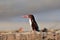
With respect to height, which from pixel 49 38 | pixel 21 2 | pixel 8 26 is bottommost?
pixel 49 38

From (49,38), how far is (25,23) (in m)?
0.67

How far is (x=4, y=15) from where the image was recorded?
2186 millimetres

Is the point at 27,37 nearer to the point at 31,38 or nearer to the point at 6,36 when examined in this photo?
the point at 31,38

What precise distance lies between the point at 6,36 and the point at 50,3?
71 cm

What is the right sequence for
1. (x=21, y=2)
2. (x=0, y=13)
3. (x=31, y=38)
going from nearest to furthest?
(x=31, y=38)
(x=21, y=2)
(x=0, y=13)

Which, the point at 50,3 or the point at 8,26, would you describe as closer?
the point at 50,3

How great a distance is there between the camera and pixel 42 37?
5.47ft

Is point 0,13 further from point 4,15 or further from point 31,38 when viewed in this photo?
point 31,38

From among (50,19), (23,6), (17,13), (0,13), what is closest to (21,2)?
(23,6)

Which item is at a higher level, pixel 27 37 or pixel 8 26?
pixel 8 26

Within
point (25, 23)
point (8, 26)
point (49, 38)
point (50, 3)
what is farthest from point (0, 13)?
point (49, 38)

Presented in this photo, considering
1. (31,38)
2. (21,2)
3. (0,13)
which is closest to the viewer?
(31,38)

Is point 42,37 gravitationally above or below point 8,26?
below

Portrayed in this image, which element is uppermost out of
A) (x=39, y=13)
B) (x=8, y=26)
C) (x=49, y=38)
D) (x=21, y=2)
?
(x=21, y=2)
